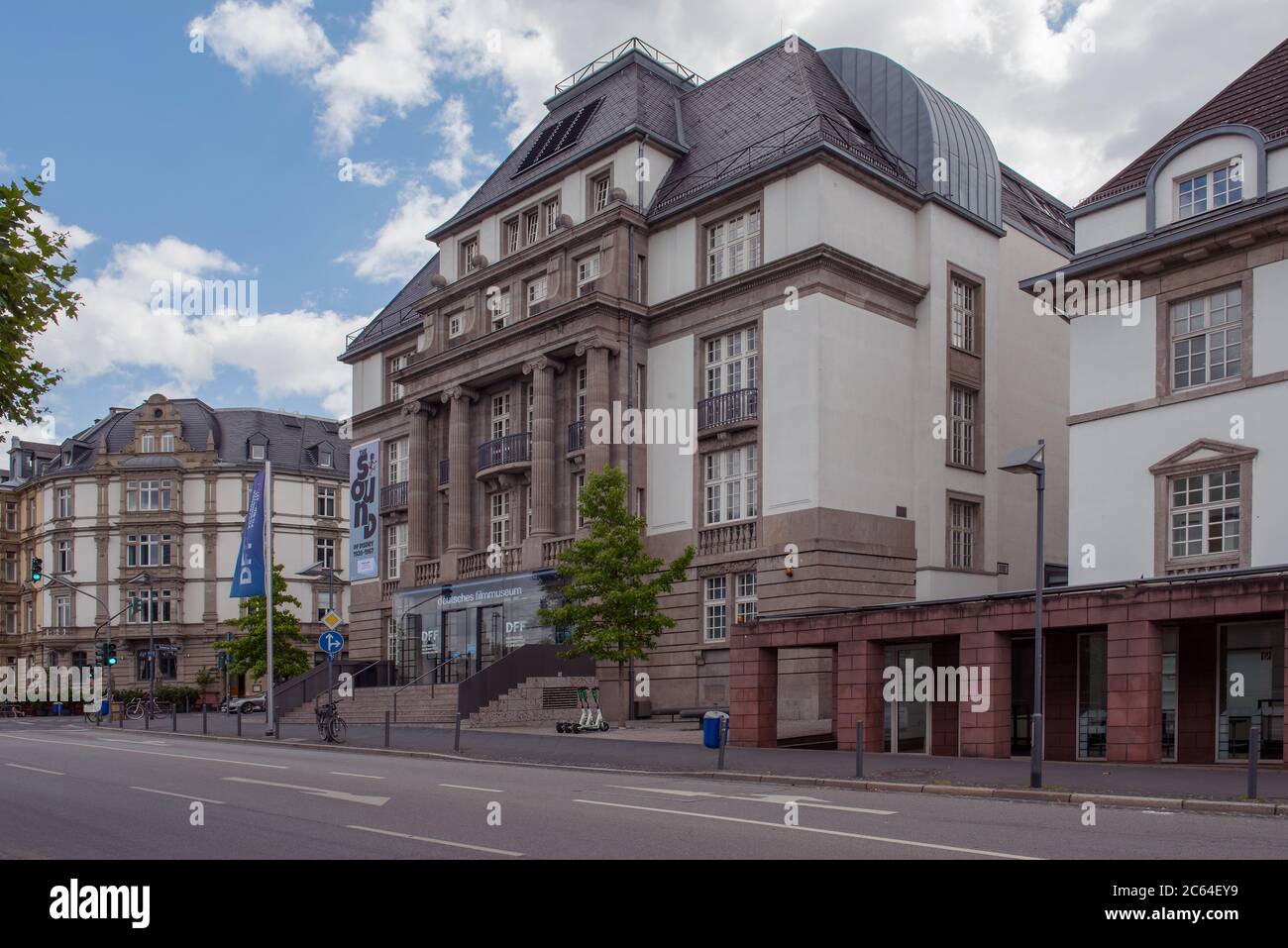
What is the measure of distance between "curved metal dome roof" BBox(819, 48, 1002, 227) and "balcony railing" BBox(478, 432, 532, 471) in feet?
54.3

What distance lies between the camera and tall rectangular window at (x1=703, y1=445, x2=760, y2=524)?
3950cm

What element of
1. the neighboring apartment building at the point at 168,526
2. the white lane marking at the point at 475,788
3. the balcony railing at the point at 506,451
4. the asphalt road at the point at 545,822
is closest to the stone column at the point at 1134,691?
the asphalt road at the point at 545,822

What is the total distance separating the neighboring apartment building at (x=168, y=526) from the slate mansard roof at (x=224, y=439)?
3.9 inches

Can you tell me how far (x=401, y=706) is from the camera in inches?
1681

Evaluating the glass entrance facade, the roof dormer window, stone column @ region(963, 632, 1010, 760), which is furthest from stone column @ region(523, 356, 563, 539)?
the roof dormer window

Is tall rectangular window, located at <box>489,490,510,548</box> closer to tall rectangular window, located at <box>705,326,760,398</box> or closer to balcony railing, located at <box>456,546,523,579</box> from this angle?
balcony railing, located at <box>456,546,523,579</box>

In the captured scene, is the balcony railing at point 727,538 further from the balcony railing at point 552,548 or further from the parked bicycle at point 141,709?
the parked bicycle at point 141,709

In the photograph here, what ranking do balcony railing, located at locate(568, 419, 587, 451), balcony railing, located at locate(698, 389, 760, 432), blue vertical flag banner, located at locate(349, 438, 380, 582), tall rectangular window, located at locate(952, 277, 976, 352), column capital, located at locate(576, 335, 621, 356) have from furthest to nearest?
1. blue vertical flag banner, located at locate(349, 438, 380, 582)
2. balcony railing, located at locate(568, 419, 587, 451)
3. column capital, located at locate(576, 335, 621, 356)
4. tall rectangular window, located at locate(952, 277, 976, 352)
5. balcony railing, located at locate(698, 389, 760, 432)

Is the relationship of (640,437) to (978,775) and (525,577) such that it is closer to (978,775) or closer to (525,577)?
(525,577)
